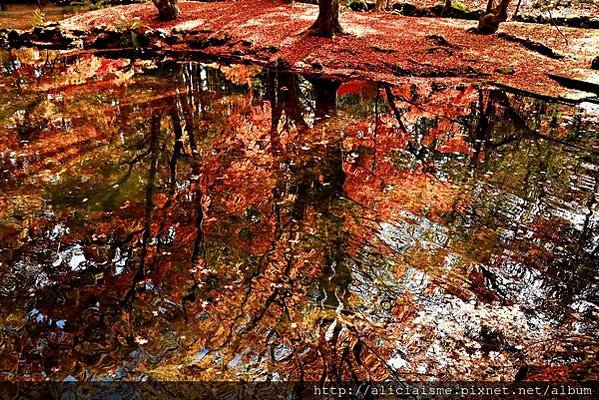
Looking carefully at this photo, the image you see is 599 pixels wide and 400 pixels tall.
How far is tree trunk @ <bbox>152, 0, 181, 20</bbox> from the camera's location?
16.8m

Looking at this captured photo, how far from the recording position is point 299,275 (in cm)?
494

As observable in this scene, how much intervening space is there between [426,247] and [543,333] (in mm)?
1606

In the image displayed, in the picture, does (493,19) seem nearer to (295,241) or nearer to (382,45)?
(382,45)

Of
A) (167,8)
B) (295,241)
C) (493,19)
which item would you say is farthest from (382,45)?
(295,241)

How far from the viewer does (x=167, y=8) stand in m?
16.9

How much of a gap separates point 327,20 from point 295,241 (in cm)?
1079

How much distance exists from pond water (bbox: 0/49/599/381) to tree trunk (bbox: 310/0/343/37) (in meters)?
5.29

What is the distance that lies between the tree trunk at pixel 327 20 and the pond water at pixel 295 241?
17.4 ft

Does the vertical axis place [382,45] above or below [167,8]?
below

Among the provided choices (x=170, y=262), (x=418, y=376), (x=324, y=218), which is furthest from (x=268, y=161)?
(x=418, y=376)

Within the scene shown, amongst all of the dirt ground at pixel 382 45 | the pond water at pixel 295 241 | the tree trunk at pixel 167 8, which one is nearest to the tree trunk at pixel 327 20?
the dirt ground at pixel 382 45

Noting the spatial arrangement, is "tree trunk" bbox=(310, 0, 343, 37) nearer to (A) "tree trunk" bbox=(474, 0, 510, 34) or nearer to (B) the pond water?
(A) "tree trunk" bbox=(474, 0, 510, 34)

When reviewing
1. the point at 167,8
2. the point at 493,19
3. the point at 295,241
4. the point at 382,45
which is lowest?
the point at 295,241

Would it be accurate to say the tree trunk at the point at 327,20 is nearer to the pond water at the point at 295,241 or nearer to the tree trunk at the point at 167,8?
the pond water at the point at 295,241
